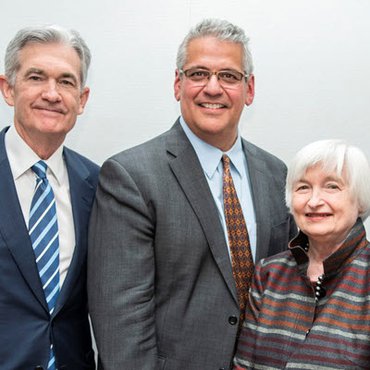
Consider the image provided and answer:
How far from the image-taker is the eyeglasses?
74.2 inches

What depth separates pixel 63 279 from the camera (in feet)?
5.92

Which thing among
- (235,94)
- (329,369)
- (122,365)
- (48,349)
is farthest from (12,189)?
(329,369)

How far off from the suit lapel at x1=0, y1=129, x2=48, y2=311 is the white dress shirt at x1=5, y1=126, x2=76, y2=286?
0.04 meters

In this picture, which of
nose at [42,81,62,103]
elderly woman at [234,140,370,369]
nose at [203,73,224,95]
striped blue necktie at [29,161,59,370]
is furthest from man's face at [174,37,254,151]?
striped blue necktie at [29,161,59,370]

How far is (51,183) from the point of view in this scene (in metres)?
1.87

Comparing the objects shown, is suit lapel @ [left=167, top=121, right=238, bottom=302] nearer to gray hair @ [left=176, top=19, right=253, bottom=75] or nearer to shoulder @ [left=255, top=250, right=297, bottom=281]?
shoulder @ [left=255, top=250, right=297, bottom=281]

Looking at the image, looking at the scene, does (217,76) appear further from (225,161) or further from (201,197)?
(201,197)

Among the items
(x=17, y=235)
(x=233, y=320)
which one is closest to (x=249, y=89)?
(x=233, y=320)

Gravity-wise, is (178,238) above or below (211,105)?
below

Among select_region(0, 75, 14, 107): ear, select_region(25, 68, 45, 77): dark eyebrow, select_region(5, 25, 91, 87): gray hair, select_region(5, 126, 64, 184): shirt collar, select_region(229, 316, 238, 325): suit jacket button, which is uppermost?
select_region(5, 25, 91, 87): gray hair

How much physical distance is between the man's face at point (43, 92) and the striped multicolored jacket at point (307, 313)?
2.46 ft

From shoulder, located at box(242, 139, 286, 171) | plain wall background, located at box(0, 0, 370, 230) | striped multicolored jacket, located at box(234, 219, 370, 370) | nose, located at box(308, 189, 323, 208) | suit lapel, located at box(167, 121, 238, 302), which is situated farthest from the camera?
plain wall background, located at box(0, 0, 370, 230)

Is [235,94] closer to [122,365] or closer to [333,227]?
[333,227]

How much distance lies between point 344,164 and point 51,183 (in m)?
0.86
